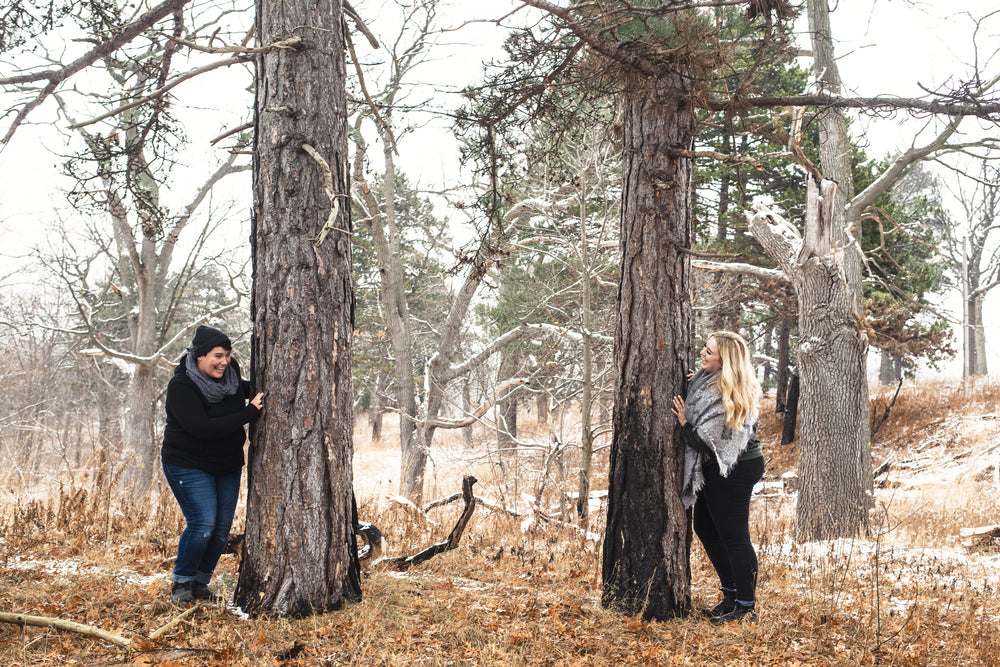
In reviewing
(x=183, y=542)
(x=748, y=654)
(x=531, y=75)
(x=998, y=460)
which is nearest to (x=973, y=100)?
(x=531, y=75)

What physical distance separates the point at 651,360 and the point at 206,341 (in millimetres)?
2817

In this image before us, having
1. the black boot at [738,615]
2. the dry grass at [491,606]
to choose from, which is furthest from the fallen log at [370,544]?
the black boot at [738,615]

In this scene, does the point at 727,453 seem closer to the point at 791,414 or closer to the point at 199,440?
the point at 199,440

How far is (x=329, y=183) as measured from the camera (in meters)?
3.98

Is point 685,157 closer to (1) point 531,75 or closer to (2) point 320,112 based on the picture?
(1) point 531,75

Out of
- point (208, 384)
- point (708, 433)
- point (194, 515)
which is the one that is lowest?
point (194, 515)

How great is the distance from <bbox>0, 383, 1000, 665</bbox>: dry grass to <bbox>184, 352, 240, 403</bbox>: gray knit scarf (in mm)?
1201

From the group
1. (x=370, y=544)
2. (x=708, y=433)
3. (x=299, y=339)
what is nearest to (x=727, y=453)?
(x=708, y=433)

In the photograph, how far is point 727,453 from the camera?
4.25m

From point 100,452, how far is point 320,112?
4.04 m

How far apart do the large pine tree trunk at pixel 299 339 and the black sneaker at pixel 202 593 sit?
0.26 meters

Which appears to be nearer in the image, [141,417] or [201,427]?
[201,427]

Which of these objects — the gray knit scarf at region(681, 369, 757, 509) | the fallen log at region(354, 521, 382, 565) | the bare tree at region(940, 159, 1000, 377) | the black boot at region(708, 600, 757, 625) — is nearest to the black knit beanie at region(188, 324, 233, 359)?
the fallen log at region(354, 521, 382, 565)

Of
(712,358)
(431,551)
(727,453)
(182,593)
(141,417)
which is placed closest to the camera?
(182,593)
